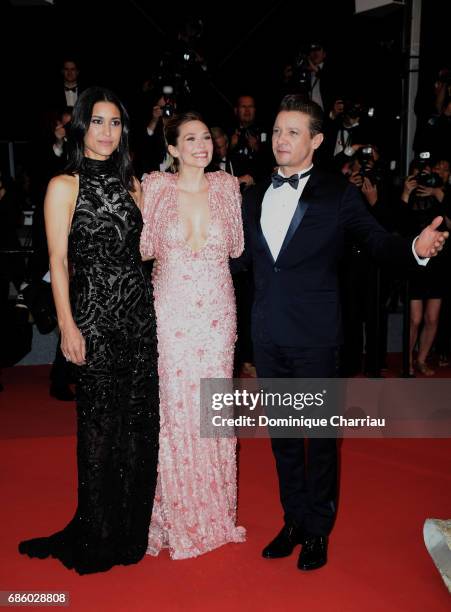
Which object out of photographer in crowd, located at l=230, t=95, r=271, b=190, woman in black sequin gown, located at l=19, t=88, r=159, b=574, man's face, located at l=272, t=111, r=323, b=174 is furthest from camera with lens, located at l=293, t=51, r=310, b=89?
woman in black sequin gown, located at l=19, t=88, r=159, b=574

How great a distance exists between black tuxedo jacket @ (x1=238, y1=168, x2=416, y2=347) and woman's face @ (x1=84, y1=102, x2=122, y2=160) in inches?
25.0

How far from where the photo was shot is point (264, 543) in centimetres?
273

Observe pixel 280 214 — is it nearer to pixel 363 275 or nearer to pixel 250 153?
pixel 363 275

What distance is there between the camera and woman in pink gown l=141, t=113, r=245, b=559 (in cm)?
263

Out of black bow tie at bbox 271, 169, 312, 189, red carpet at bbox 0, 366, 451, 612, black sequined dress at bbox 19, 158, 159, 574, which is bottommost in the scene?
red carpet at bbox 0, 366, 451, 612

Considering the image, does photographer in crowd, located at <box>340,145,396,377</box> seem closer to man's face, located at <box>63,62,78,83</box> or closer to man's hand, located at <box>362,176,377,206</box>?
man's hand, located at <box>362,176,377,206</box>

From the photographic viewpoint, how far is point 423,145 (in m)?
5.92

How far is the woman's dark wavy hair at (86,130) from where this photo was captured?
2471mm

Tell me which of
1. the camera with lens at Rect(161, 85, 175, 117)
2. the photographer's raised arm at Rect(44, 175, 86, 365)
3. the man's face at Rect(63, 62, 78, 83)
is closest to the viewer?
the photographer's raised arm at Rect(44, 175, 86, 365)

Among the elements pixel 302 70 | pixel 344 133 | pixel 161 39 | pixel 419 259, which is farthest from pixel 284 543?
pixel 161 39

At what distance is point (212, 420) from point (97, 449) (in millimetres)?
452

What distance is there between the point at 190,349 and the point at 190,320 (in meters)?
0.11

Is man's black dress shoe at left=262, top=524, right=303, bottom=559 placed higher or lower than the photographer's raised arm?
lower

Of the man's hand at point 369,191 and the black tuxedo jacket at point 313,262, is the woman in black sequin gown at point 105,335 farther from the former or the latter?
the man's hand at point 369,191
